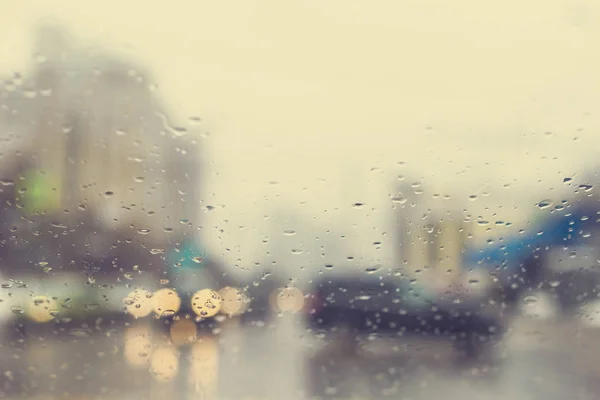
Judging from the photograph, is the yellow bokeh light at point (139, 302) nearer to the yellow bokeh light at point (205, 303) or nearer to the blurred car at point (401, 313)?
the yellow bokeh light at point (205, 303)

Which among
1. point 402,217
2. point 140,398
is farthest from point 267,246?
point 140,398

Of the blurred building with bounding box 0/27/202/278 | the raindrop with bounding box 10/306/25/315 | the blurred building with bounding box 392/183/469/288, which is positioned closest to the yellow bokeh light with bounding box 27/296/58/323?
the raindrop with bounding box 10/306/25/315

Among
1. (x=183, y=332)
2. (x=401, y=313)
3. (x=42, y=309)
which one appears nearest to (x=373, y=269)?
(x=401, y=313)

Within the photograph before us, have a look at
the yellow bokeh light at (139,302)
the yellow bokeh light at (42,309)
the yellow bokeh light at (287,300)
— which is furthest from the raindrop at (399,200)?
the yellow bokeh light at (42,309)

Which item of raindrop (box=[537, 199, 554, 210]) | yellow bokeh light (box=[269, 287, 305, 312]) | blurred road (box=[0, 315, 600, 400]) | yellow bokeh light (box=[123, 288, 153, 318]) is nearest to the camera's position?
blurred road (box=[0, 315, 600, 400])

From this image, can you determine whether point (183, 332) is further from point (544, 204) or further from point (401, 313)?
point (544, 204)

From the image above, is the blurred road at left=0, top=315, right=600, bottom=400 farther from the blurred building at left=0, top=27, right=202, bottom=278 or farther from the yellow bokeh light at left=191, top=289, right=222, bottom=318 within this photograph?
the blurred building at left=0, top=27, right=202, bottom=278
